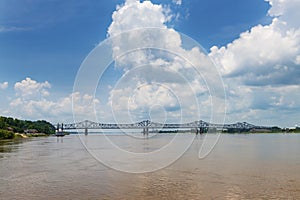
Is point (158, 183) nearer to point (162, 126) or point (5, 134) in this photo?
point (5, 134)

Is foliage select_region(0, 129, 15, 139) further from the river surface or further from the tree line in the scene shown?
the river surface

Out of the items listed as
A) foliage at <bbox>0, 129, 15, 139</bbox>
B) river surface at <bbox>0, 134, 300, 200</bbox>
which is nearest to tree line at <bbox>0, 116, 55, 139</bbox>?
foliage at <bbox>0, 129, 15, 139</bbox>

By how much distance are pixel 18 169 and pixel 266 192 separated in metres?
16.6

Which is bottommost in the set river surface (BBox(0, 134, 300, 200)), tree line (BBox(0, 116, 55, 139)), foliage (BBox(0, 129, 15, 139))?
river surface (BBox(0, 134, 300, 200))

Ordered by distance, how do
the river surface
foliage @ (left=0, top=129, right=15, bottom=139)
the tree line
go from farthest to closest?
the tree line, foliage @ (left=0, top=129, right=15, bottom=139), the river surface

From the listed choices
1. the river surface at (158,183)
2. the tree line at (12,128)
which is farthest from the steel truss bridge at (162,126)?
the river surface at (158,183)

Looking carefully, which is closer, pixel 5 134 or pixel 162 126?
pixel 5 134

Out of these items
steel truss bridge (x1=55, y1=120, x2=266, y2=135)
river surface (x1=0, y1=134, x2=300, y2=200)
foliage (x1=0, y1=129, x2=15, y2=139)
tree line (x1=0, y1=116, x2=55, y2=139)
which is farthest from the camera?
steel truss bridge (x1=55, y1=120, x2=266, y2=135)

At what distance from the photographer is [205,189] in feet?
49.2

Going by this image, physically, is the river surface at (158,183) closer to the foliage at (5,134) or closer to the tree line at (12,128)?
the foliage at (5,134)

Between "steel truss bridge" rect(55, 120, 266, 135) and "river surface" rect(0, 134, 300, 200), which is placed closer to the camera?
"river surface" rect(0, 134, 300, 200)

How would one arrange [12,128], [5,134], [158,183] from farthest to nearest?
1. [12,128]
2. [5,134]
3. [158,183]

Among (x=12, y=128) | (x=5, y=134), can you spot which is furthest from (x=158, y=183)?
(x=12, y=128)

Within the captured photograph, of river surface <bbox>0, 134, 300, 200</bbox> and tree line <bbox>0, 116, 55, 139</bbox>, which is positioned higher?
tree line <bbox>0, 116, 55, 139</bbox>
